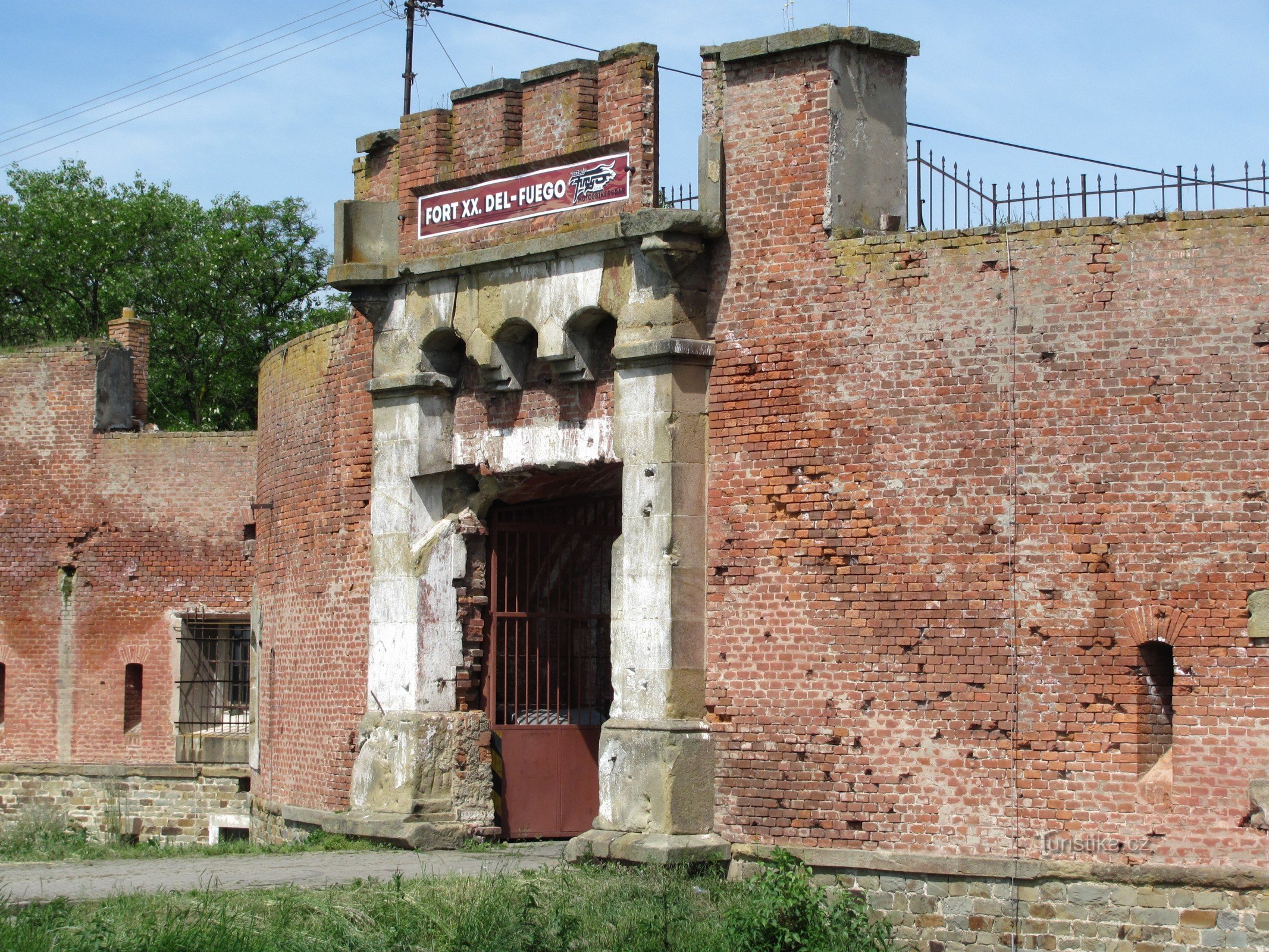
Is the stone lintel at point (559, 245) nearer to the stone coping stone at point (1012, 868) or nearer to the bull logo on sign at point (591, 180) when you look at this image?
the bull logo on sign at point (591, 180)

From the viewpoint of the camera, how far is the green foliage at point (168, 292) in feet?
120

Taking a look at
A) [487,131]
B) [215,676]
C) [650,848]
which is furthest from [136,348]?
[650,848]

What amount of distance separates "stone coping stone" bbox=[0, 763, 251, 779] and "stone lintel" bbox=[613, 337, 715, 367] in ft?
33.9

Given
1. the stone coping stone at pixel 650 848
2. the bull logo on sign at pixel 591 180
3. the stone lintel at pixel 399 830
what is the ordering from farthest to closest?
the stone lintel at pixel 399 830, the bull logo on sign at pixel 591 180, the stone coping stone at pixel 650 848

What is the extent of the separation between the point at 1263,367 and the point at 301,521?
30.9 ft

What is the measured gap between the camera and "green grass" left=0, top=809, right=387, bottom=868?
1499 cm

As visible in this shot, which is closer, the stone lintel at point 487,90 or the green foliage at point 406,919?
the green foliage at point 406,919

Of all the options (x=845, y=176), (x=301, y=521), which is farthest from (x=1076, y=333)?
(x=301, y=521)

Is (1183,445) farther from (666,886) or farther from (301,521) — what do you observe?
(301,521)

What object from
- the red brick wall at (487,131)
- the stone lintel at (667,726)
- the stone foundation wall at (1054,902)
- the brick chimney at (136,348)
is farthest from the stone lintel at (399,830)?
the brick chimney at (136,348)

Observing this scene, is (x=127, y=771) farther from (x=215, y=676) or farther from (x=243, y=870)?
(x=243, y=870)

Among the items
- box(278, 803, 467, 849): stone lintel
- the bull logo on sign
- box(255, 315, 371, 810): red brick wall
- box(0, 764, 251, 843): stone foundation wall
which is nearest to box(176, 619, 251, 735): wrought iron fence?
box(0, 764, 251, 843): stone foundation wall

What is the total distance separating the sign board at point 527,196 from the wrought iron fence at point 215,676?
31.7 ft

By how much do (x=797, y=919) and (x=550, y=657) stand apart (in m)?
4.62
